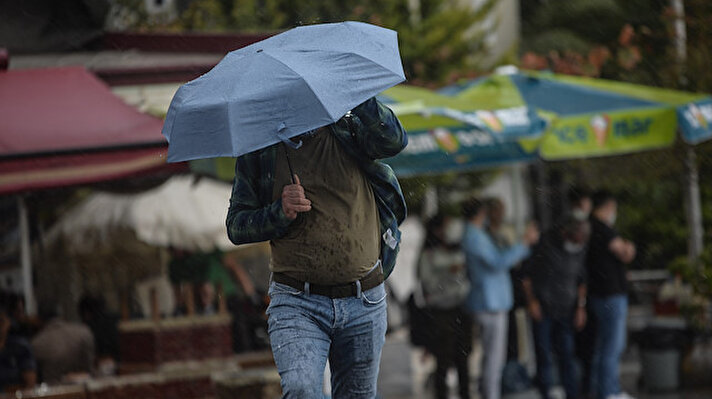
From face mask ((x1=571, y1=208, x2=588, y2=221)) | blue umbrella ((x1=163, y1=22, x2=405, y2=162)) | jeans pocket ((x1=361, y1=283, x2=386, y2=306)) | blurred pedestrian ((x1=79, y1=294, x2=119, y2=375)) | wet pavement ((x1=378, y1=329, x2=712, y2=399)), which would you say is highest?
blue umbrella ((x1=163, y1=22, x2=405, y2=162))

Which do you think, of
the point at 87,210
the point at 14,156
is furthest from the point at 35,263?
the point at 14,156

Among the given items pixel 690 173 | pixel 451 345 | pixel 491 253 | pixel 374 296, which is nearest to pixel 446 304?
pixel 451 345

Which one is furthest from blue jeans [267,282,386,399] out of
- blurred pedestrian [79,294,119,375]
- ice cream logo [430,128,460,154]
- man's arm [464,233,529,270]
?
blurred pedestrian [79,294,119,375]

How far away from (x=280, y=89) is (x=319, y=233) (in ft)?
2.09

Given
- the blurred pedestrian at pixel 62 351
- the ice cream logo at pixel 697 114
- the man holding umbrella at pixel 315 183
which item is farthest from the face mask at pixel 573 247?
the man holding umbrella at pixel 315 183

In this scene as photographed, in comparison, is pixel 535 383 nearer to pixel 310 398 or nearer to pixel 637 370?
pixel 637 370

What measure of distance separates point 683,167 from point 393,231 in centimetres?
882

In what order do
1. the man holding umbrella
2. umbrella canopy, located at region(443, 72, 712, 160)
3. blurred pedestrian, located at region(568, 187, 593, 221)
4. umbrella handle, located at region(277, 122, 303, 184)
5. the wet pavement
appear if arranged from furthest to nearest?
1. the wet pavement
2. blurred pedestrian, located at region(568, 187, 593, 221)
3. umbrella canopy, located at region(443, 72, 712, 160)
4. the man holding umbrella
5. umbrella handle, located at region(277, 122, 303, 184)

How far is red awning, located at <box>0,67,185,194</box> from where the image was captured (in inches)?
290

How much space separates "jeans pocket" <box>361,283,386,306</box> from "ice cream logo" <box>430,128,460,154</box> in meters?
4.65

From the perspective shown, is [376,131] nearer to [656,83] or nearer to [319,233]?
[319,233]

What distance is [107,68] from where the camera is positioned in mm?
9422

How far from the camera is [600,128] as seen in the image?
10727mm

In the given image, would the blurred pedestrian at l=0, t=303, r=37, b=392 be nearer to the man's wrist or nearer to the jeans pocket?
the man's wrist
